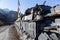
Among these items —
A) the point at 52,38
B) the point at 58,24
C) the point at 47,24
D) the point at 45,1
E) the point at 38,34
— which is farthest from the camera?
the point at 45,1

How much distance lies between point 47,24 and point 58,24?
87 cm

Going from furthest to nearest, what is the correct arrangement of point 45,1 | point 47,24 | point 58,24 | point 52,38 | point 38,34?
1. point 45,1
2. point 38,34
3. point 47,24
4. point 52,38
5. point 58,24

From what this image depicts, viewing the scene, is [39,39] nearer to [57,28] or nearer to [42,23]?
[42,23]

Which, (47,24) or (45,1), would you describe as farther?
(45,1)

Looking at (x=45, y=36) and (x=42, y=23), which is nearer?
(x=45, y=36)

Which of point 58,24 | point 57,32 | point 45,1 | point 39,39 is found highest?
point 45,1

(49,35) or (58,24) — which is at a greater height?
(58,24)

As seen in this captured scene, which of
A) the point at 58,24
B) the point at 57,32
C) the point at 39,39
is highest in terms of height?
the point at 58,24

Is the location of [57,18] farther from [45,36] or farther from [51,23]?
[45,36]

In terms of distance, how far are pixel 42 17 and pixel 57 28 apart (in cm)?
100

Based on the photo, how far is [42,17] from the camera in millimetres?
4656

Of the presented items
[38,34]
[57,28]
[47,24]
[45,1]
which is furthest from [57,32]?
[45,1]

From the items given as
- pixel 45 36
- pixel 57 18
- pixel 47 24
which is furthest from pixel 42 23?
pixel 57 18

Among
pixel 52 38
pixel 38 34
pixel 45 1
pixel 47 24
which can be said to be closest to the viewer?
pixel 52 38
